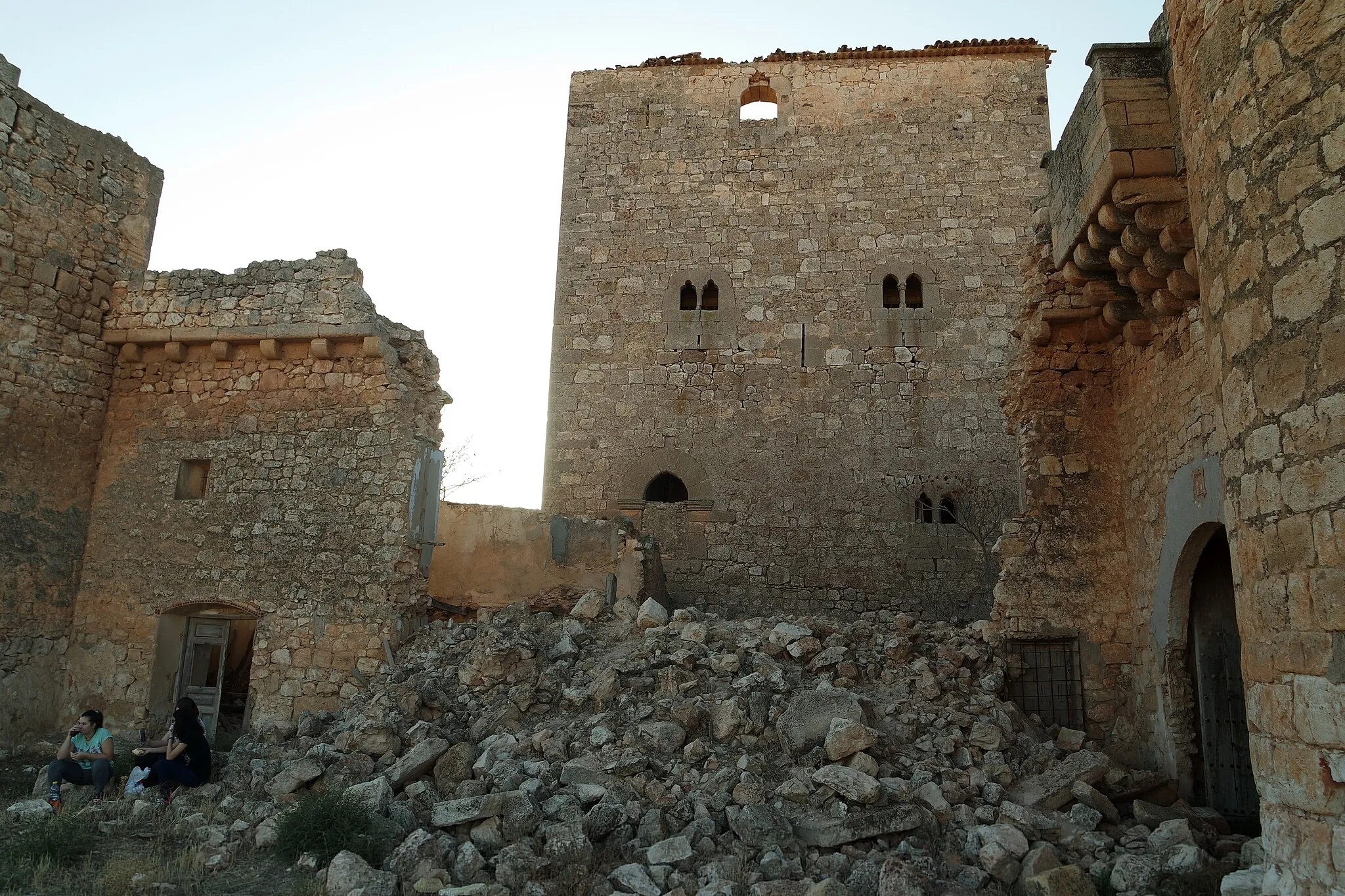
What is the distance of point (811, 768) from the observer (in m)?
5.55

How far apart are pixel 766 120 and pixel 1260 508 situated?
11.7 m

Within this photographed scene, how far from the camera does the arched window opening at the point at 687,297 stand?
12961mm

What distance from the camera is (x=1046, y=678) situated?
7.12 m

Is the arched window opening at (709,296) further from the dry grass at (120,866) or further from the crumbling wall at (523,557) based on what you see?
the dry grass at (120,866)

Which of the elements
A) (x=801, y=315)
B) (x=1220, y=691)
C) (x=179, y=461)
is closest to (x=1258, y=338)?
(x=1220, y=691)

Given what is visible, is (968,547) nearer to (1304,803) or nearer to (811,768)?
(811,768)

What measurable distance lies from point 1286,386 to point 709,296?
33.6ft

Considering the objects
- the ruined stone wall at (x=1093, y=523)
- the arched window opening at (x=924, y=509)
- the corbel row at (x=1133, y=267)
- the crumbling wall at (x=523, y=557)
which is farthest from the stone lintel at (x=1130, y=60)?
the arched window opening at (x=924, y=509)

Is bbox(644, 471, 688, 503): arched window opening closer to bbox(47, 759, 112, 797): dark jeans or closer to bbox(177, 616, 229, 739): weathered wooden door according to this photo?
bbox(177, 616, 229, 739): weathered wooden door

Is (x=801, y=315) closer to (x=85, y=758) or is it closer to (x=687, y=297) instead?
(x=687, y=297)

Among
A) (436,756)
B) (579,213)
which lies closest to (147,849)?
(436,756)

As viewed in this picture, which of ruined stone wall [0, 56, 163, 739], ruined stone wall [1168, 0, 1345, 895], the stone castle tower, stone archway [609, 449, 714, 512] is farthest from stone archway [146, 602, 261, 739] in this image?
ruined stone wall [1168, 0, 1345, 895]

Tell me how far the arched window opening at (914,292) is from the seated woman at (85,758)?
34.3 feet

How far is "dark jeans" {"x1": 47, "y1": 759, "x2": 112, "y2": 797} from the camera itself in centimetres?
635
